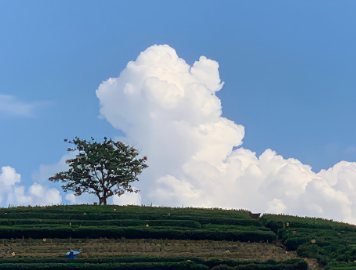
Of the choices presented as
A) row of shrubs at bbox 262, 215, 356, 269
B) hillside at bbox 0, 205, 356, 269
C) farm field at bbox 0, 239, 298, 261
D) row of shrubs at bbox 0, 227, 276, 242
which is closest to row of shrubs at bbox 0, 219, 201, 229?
hillside at bbox 0, 205, 356, 269

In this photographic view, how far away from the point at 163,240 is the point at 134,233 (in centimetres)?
197

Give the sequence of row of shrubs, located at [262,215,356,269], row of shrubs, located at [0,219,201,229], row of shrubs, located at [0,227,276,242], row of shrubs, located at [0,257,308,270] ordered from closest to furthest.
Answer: row of shrubs, located at [0,257,308,270] → row of shrubs, located at [262,215,356,269] → row of shrubs, located at [0,227,276,242] → row of shrubs, located at [0,219,201,229]

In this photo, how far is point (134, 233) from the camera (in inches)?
1192

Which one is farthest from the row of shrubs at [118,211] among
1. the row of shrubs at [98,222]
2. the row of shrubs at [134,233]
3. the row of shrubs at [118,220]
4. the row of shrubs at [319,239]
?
the row of shrubs at [134,233]

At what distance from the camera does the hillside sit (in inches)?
936

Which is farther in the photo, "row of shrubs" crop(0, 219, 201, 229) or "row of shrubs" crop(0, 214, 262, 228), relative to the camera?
"row of shrubs" crop(0, 214, 262, 228)

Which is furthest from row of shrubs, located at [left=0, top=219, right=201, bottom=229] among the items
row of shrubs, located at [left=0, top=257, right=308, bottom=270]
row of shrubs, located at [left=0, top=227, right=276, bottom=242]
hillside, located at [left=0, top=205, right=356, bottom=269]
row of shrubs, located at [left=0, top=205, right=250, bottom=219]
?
row of shrubs, located at [left=0, top=257, right=308, bottom=270]

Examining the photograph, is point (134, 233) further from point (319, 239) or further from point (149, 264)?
point (319, 239)

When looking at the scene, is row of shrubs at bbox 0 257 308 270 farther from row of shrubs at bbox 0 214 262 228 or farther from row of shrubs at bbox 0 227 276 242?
row of shrubs at bbox 0 214 262 228

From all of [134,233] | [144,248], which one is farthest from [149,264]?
[134,233]

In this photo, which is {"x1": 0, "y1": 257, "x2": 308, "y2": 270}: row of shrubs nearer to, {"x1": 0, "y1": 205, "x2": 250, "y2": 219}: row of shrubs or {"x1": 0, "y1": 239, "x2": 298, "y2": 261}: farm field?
{"x1": 0, "y1": 239, "x2": 298, "y2": 261}: farm field

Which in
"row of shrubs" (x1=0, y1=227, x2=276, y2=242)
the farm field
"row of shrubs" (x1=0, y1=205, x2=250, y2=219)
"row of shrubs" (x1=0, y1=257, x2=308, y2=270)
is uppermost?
"row of shrubs" (x1=0, y1=205, x2=250, y2=219)

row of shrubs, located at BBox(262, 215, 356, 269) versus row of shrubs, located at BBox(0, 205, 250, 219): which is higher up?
row of shrubs, located at BBox(0, 205, 250, 219)

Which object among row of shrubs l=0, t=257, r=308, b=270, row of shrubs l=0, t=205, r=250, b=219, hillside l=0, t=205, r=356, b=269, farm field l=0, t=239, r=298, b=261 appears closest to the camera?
row of shrubs l=0, t=257, r=308, b=270
